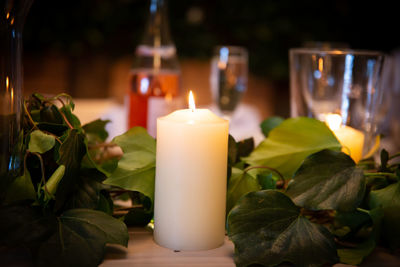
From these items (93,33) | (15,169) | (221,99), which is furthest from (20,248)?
(93,33)

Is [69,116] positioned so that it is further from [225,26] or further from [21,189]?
[225,26]

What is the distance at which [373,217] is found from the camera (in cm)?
46

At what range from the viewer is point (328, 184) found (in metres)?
0.46

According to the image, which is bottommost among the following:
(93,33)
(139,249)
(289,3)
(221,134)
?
(139,249)

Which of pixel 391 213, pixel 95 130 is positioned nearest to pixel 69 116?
pixel 95 130

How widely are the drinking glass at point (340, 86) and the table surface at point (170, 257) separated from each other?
24cm

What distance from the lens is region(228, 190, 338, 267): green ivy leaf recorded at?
0.43 meters

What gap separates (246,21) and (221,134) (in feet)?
10.8

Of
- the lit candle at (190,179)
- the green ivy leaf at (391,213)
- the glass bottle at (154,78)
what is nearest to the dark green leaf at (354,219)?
the green ivy leaf at (391,213)

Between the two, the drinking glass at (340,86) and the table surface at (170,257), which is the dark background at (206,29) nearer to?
the drinking glass at (340,86)

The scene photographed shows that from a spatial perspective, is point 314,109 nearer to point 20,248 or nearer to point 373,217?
point 373,217

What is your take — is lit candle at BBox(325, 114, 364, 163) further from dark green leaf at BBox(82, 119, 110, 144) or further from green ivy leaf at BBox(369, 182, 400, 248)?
dark green leaf at BBox(82, 119, 110, 144)

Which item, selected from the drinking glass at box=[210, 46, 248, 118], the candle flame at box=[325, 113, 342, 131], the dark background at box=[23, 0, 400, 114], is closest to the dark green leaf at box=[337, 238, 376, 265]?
the candle flame at box=[325, 113, 342, 131]

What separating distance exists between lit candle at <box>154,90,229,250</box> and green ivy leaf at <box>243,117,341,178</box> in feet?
0.30
